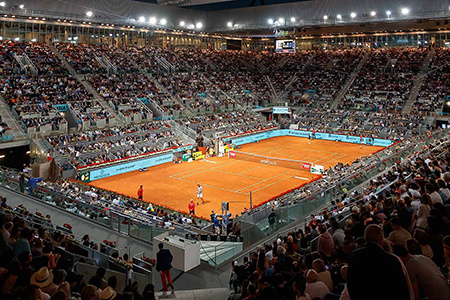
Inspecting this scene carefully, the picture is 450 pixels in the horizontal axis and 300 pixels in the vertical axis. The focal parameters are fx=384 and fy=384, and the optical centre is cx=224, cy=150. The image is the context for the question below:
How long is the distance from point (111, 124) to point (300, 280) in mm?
39991

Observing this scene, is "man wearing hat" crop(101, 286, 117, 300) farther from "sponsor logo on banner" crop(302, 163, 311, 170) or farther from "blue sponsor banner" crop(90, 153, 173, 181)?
"sponsor logo on banner" crop(302, 163, 311, 170)

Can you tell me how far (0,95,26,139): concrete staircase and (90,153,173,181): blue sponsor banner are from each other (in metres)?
7.97

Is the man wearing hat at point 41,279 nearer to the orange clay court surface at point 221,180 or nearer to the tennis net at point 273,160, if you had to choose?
the orange clay court surface at point 221,180

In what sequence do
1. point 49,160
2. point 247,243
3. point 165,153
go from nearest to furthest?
point 247,243
point 49,160
point 165,153

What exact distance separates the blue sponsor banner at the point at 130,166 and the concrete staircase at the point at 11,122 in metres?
7.97

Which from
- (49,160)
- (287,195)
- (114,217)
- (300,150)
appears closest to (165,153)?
(49,160)

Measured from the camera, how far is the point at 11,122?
3644 cm

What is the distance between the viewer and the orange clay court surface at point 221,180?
2794 centimetres

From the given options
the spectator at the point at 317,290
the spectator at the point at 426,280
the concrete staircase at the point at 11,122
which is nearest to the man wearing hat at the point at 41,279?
the spectator at the point at 317,290

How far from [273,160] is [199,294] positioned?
95.1ft

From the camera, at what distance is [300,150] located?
150 feet

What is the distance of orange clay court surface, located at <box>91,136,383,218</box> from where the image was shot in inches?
1100

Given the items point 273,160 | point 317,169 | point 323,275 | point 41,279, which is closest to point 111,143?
point 273,160

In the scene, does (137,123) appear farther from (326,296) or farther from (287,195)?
(326,296)
